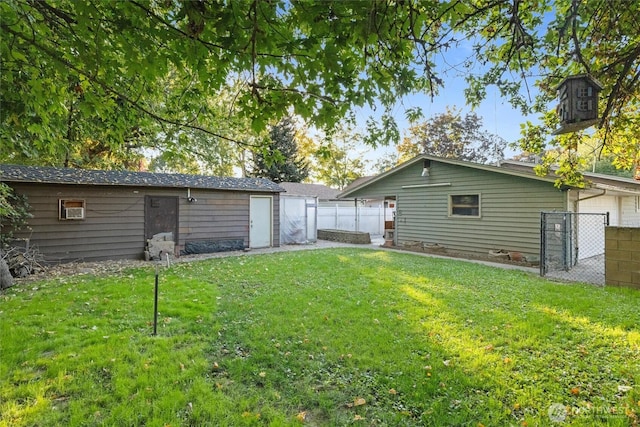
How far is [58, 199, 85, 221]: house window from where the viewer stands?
27.3ft

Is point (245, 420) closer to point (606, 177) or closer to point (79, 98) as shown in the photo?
point (79, 98)

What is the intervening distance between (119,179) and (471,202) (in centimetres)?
1086

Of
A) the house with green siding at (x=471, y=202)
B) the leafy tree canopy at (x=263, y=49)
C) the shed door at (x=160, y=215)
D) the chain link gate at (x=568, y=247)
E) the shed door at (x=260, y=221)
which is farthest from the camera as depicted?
the shed door at (x=260, y=221)

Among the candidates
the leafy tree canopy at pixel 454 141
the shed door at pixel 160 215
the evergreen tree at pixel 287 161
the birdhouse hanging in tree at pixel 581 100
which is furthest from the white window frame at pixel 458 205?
the leafy tree canopy at pixel 454 141

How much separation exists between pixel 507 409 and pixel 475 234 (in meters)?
8.65

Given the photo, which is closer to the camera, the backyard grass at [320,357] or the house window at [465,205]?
the backyard grass at [320,357]

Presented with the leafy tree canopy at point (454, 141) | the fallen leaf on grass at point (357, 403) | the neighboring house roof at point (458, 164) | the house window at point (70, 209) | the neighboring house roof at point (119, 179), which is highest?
the leafy tree canopy at point (454, 141)

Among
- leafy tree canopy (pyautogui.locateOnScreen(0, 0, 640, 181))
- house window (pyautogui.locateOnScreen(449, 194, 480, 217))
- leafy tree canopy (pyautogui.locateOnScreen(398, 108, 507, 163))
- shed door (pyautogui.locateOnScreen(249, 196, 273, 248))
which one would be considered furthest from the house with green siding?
leafy tree canopy (pyautogui.locateOnScreen(398, 108, 507, 163))

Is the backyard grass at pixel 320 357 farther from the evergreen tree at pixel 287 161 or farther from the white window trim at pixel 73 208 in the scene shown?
the evergreen tree at pixel 287 161

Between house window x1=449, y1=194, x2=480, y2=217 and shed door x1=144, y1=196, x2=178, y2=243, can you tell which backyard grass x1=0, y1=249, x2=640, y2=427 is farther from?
house window x1=449, y1=194, x2=480, y2=217

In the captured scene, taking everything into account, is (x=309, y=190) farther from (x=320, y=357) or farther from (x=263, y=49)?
(x=263, y=49)

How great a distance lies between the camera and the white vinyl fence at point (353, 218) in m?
16.9

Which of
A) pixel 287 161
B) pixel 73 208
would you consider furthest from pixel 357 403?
pixel 287 161

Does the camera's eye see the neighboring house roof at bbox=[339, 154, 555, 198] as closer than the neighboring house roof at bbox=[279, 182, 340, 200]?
Yes
